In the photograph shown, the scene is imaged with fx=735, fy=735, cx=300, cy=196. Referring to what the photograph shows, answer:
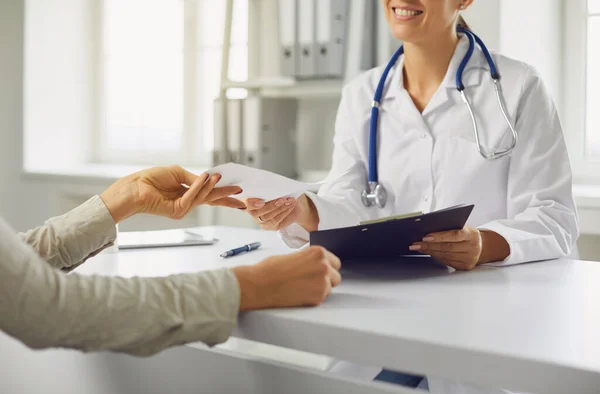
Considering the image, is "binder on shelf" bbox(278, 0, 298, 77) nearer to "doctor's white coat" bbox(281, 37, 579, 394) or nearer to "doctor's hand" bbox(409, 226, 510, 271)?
"doctor's white coat" bbox(281, 37, 579, 394)

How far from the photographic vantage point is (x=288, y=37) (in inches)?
102

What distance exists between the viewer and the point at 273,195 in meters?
1.33

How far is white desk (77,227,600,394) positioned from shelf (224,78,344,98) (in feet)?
4.72

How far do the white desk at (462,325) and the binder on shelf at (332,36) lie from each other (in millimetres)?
1399

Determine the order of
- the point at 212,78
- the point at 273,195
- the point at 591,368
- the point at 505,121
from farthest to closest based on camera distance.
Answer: the point at 212,78
the point at 505,121
the point at 273,195
the point at 591,368

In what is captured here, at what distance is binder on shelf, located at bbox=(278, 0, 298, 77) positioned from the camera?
2.55m

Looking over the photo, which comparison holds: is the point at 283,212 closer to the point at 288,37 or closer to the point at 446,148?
the point at 446,148

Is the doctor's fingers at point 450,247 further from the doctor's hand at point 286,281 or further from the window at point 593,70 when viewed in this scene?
the window at point 593,70

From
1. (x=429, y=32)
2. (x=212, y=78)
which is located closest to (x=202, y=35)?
(x=212, y=78)

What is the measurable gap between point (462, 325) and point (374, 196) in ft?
2.85

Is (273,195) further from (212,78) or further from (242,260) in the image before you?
(212,78)

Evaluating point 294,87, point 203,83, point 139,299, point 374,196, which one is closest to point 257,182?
point 139,299

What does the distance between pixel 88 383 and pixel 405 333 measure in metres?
0.70

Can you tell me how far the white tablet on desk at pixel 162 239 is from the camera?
153 cm
